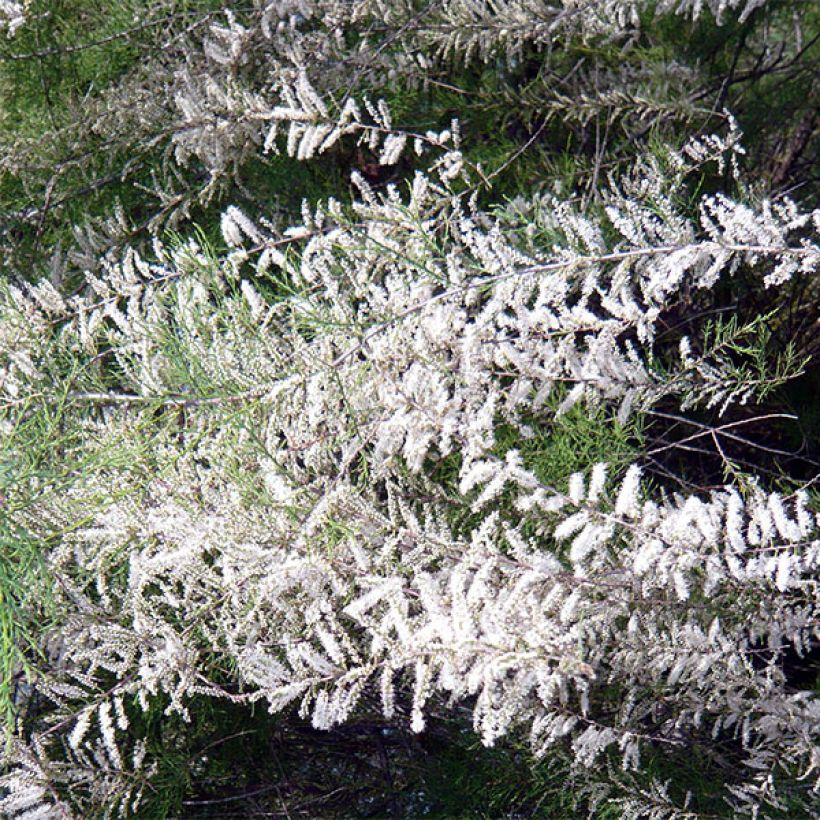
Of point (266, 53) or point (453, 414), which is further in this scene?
point (266, 53)

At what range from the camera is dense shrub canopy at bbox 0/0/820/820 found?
1208 mm

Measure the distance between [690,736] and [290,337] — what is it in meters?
0.92

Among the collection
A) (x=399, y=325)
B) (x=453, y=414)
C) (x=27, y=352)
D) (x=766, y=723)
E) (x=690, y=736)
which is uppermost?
(x=27, y=352)

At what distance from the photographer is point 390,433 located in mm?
1281

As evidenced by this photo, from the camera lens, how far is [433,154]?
1.96 metres

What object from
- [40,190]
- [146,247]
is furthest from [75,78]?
[146,247]

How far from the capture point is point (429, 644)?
108 cm

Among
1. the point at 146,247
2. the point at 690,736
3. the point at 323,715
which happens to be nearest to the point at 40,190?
the point at 146,247

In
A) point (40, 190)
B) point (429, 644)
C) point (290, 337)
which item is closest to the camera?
point (429, 644)

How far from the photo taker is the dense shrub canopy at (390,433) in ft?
3.96

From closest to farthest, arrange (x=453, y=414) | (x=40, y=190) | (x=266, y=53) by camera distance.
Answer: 1. (x=453, y=414)
2. (x=266, y=53)
3. (x=40, y=190)

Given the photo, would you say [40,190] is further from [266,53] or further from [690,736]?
[690,736]

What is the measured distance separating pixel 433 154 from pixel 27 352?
3.08ft

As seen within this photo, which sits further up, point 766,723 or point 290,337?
point 290,337
